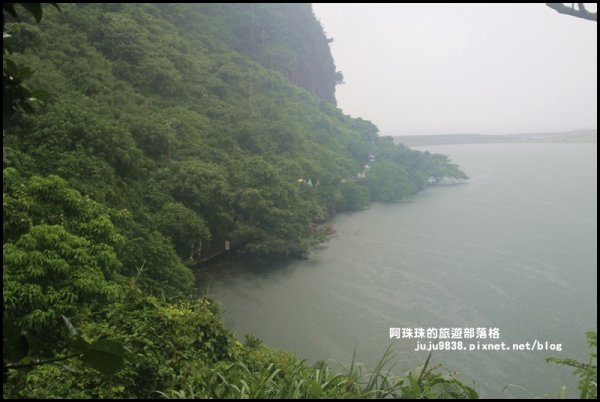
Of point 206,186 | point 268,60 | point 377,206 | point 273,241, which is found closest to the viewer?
point 206,186

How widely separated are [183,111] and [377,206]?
1222cm

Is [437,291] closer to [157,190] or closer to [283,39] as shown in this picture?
[157,190]

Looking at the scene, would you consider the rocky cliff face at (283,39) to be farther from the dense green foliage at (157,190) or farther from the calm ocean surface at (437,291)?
the calm ocean surface at (437,291)

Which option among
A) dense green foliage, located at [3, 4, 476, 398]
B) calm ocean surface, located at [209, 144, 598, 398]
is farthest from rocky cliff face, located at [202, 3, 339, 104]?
calm ocean surface, located at [209, 144, 598, 398]

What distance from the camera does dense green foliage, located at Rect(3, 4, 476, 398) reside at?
2623mm

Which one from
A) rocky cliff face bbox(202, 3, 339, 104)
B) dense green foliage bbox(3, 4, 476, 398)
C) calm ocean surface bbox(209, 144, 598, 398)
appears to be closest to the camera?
dense green foliage bbox(3, 4, 476, 398)

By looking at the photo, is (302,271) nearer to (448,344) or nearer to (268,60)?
(448,344)

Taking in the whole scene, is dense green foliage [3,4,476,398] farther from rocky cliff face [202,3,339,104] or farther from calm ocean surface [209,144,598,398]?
calm ocean surface [209,144,598,398]

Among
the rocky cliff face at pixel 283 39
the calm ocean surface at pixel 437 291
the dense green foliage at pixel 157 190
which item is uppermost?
the rocky cliff face at pixel 283 39

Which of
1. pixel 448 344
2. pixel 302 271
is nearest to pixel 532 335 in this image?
pixel 448 344

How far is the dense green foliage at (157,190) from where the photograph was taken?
2623mm

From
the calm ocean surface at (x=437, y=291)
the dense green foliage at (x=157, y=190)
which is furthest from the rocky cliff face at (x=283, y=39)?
the calm ocean surface at (x=437, y=291)

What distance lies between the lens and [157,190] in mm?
9789

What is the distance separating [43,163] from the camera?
7047 mm
